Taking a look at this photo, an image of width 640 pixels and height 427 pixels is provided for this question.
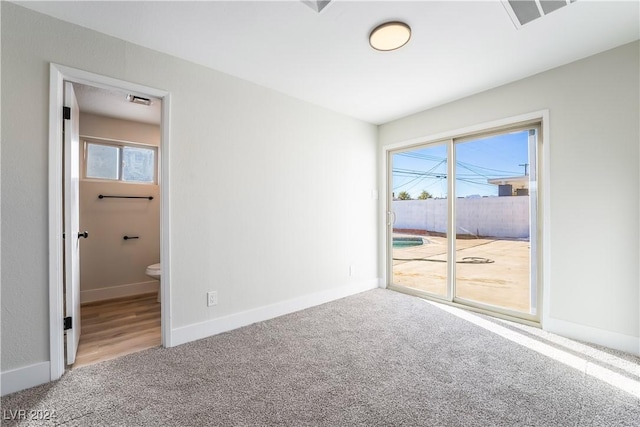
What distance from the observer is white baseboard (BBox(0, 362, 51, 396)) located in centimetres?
169

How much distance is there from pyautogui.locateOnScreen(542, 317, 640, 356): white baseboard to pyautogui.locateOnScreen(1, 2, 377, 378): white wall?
6.72 feet

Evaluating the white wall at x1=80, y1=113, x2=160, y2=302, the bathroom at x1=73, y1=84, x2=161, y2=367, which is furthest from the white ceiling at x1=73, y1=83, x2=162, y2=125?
the white wall at x1=80, y1=113, x2=160, y2=302

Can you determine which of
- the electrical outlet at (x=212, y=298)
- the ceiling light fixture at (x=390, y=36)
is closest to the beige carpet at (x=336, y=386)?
the electrical outlet at (x=212, y=298)

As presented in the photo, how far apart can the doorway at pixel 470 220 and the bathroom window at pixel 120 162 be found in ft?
11.5

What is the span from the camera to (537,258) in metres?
2.76

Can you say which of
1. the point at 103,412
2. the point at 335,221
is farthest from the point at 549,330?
the point at 103,412

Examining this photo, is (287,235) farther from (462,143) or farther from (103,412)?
(462,143)

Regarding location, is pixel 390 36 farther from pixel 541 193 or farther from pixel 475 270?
pixel 475 270

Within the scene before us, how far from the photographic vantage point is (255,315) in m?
2.82

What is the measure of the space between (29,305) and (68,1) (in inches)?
75.1

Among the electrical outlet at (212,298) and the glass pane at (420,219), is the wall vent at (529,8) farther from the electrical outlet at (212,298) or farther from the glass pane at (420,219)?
the electrical outlet at (212,298)

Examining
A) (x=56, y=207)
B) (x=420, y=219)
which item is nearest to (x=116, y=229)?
(x=56, y=207)

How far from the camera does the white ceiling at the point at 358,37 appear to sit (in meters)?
1.80

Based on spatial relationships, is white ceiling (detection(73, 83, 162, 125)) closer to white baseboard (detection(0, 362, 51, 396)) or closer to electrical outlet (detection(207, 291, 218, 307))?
electrical outlet (detection(207, 291, 218, 307))
